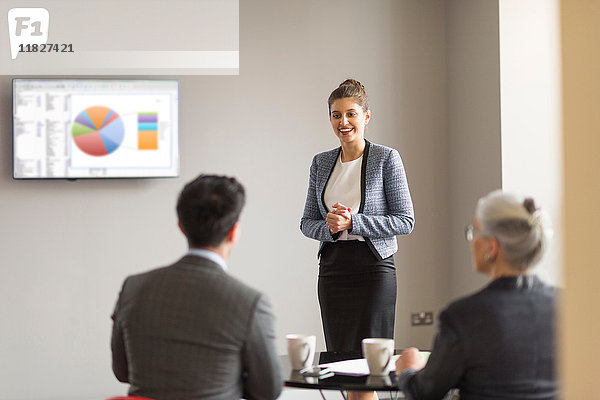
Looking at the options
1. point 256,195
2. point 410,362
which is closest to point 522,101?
point 256,195

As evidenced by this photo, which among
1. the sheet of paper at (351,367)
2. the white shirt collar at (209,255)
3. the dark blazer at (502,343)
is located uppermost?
the white shirt collar at (209,255)

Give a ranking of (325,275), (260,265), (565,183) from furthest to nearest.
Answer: (260,265)
(325,275)
(565,183)

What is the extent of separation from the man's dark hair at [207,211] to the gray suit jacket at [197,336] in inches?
2.4

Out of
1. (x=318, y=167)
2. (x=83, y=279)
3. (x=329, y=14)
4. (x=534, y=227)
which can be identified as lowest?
(x=83, y=279)

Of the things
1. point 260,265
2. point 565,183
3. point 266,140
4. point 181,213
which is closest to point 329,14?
point 266,140

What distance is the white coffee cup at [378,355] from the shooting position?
72.0 inches

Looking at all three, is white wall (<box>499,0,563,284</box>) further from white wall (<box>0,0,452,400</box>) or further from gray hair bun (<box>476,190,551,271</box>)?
gray hair bun (<box>476,190,551,271</box>)

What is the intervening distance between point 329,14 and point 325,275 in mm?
2080

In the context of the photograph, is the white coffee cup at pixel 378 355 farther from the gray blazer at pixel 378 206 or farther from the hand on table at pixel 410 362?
the gray blazer at pixel 378 206

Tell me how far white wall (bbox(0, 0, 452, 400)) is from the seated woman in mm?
2710

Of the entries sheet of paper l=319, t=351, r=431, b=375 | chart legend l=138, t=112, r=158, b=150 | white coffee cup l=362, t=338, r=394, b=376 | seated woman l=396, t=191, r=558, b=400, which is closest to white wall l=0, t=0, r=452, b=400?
chart legend l=138, t=112, r=158, b=150

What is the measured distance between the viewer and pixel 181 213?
159cm

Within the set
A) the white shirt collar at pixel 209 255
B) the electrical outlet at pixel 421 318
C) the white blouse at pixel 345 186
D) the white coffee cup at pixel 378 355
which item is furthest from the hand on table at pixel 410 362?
the electrical outlet at pixel 421 318

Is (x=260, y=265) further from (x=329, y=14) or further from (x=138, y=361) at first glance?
(x=138, y=361)
